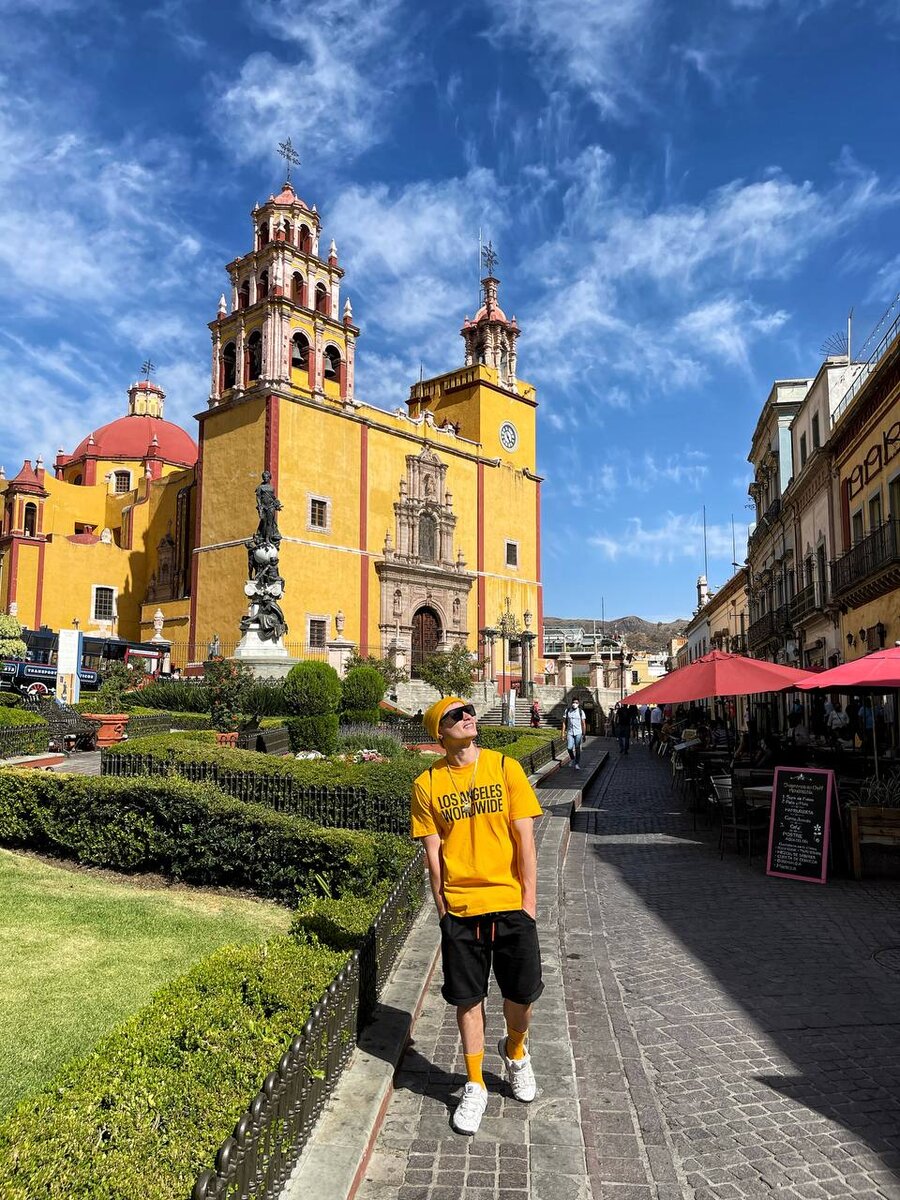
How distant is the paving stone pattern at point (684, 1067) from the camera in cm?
323

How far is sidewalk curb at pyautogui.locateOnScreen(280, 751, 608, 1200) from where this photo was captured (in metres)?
2.90

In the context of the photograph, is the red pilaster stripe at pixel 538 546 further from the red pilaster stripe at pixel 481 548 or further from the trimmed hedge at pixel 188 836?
the trimmed hedge at pixel 188 836

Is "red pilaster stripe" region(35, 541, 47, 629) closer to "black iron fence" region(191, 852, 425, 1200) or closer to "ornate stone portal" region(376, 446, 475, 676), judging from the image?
"ornate stone portal" region(376, 446, 475, 676)

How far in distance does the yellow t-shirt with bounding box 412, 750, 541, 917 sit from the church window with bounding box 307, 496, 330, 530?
1223 inches

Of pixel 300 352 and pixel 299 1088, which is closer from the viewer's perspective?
pixel 299 1088

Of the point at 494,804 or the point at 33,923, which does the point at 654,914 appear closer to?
the point at 494,804

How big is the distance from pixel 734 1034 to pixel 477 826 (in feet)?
7.09

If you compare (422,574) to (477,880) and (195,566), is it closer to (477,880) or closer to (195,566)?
(195,566)

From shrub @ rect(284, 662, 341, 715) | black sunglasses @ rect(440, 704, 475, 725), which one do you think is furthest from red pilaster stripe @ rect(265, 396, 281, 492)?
black sunglasses @ rect(440, 704, 475, 725)

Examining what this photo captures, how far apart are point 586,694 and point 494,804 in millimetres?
36445

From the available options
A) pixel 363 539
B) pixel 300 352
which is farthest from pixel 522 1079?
pixel 300 352

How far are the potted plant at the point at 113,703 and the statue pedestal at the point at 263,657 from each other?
3.31 meters

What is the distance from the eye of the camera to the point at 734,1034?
14.7 feet

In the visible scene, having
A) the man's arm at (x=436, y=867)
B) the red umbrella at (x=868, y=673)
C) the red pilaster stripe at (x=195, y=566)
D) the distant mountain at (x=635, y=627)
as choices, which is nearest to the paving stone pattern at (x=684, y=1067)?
the man's arm at (x=436, y=867)
